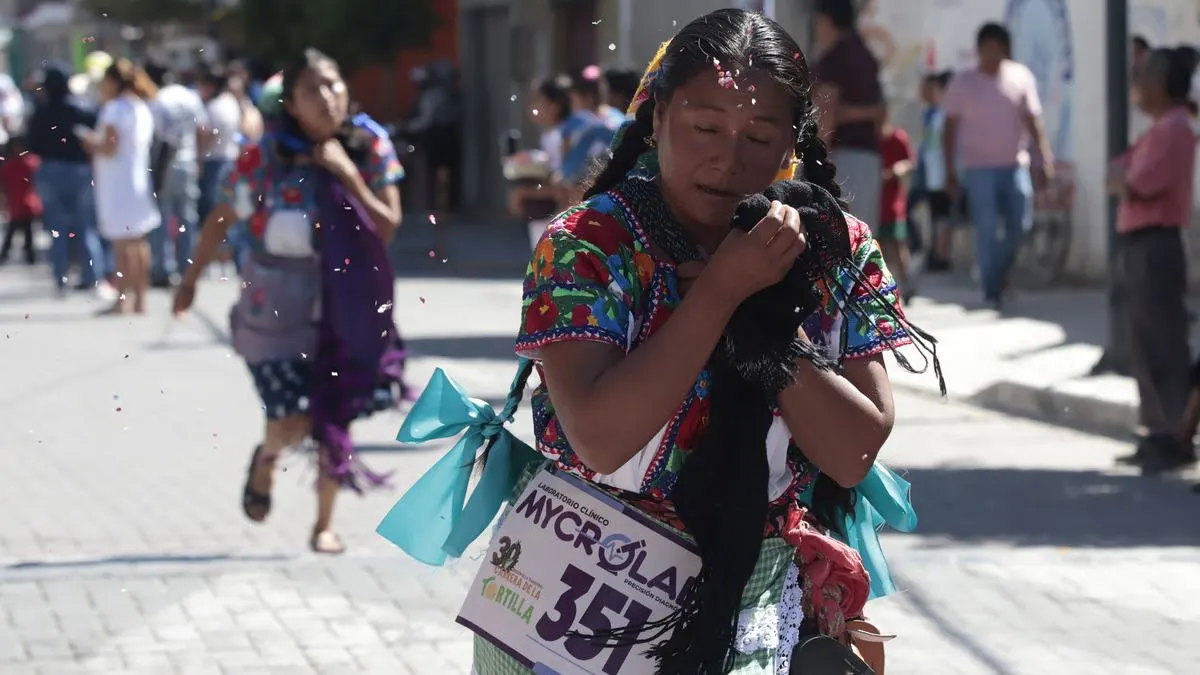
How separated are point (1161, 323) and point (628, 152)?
6.49m

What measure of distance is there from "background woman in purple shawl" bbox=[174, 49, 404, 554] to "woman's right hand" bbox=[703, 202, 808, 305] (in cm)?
432

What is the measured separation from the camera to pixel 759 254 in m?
2.52

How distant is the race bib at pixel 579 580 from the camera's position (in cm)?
280

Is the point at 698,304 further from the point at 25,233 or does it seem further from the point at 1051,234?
the point at 25,233

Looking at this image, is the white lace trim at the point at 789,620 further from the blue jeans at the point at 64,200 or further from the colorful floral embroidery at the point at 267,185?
the blue jeans at the point at 64,200

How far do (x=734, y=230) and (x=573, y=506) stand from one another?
53cm

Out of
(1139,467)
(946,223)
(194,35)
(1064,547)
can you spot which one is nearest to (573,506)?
(1064,547)

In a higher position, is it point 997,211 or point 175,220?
point 997,211

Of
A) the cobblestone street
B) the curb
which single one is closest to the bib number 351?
the cobblestone street

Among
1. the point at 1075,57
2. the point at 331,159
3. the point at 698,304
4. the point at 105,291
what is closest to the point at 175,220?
the point at 105,291

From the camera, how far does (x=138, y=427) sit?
33.5ft

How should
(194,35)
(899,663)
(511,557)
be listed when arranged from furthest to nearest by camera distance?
(194,35) → (899,663) → (511,557)

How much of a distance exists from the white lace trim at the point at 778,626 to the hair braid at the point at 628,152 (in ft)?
2.01

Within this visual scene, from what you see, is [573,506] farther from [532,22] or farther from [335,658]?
[532,22]
